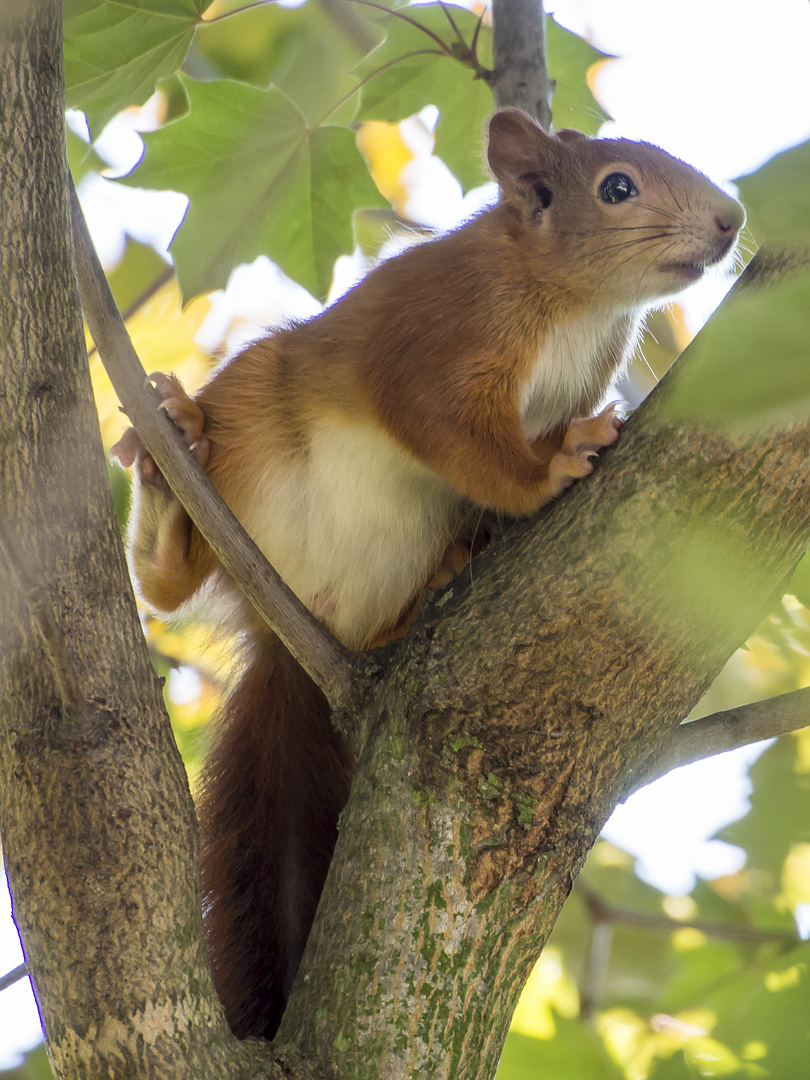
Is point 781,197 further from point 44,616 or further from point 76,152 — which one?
point 76,152

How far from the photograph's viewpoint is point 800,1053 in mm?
1356

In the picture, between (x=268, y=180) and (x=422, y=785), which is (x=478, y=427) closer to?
(x=422, y=785)

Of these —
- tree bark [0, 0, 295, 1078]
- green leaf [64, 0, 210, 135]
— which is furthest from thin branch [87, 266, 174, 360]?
tree bark [0, 0, 295, 1078]

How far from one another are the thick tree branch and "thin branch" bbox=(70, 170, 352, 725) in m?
0.97

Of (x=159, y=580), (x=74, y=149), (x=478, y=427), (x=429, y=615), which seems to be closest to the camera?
(x=429, y=615)

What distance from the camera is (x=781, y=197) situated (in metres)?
0.50

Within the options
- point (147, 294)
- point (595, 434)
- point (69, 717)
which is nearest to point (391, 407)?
point (595, 434)

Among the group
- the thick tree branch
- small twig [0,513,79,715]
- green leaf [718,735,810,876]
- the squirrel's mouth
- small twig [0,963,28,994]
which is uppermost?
the thick tree branch

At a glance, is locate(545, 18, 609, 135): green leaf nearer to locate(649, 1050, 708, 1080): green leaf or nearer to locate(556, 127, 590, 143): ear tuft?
locate(556, 127, 590, 143): ear tuft

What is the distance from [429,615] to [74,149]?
5.76 ft

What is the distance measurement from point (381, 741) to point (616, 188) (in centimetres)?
133

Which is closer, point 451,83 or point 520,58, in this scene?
point 520,58

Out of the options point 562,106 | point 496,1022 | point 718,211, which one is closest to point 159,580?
point 496,1022

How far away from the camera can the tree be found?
1183 mm
